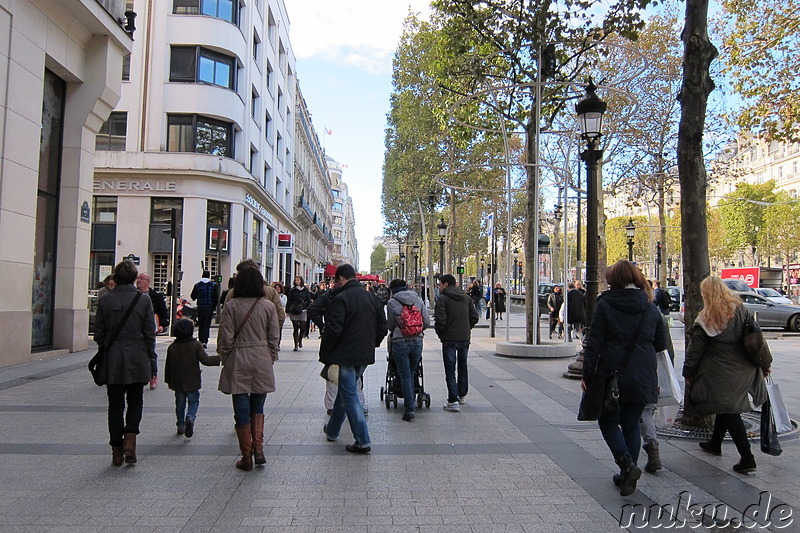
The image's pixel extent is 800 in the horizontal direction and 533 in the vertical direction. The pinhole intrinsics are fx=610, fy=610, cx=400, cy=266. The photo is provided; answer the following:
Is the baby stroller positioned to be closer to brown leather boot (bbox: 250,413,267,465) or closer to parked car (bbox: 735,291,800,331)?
brown leather boot (bbox: 250,413,267,465)

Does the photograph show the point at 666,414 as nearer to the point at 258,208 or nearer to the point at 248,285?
the point at 248,285

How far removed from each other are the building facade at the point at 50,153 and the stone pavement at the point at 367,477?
385 cm

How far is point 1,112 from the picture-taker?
10.2 m

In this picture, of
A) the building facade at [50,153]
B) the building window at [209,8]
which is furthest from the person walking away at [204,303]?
the building window at [209,8]

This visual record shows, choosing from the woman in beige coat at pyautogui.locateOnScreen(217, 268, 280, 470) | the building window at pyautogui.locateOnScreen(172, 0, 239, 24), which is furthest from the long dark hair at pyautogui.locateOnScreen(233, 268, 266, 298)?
the building window at pyautogui.locateOnScreen(172, 0, 239, 24)

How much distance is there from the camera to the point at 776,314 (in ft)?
73.6

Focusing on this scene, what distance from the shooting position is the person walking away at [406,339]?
7062 millimetres

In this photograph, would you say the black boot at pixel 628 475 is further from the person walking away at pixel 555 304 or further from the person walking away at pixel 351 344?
the person walking away at pixel 555 304

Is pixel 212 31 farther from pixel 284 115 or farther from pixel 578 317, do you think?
pixel 578 317

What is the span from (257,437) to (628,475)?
296cm

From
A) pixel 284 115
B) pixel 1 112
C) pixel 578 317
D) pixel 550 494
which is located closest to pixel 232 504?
pixel 550 494

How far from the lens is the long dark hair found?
16.9ft

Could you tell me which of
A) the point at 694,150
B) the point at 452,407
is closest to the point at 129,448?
the point at 452,407

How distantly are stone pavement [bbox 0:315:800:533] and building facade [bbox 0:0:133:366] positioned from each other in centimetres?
385
